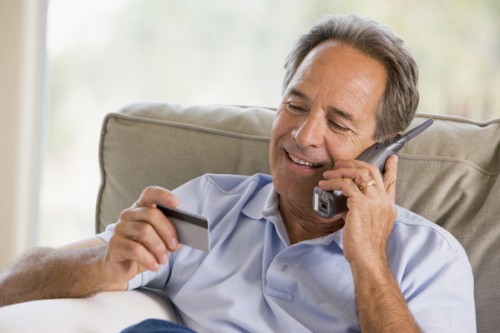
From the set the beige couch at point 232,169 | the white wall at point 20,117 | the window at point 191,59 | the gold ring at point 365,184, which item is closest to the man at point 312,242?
the gold ring at point 365,184

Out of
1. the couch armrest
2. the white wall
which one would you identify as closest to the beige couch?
the couch armrest

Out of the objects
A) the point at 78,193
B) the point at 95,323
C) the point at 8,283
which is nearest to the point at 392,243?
the point at 95,323

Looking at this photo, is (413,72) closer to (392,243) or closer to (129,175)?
(392,243)

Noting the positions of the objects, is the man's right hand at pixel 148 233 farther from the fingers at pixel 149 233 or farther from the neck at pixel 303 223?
the neck at pixel 303 223

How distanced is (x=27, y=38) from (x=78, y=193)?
67cm

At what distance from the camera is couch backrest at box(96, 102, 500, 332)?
1.73 metres

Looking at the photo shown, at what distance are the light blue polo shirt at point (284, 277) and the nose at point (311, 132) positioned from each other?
0.18 meters

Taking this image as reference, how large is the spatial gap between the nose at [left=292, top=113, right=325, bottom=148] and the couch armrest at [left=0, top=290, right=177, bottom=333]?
502mm

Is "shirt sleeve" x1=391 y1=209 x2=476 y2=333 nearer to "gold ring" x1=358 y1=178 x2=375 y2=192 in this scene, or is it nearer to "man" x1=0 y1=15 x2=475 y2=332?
"man" x1=0 y1=15 x2=475 y2=332

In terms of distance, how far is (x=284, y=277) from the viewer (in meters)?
1.62

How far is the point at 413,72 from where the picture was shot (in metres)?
1.73

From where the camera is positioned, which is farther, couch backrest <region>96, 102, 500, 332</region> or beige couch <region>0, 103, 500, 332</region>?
couch backrest <region>96, 102, 500, 332</region>

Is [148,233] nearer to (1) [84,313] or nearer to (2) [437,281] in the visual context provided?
(1) [84,313]

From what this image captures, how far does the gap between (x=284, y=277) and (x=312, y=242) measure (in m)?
0.10
